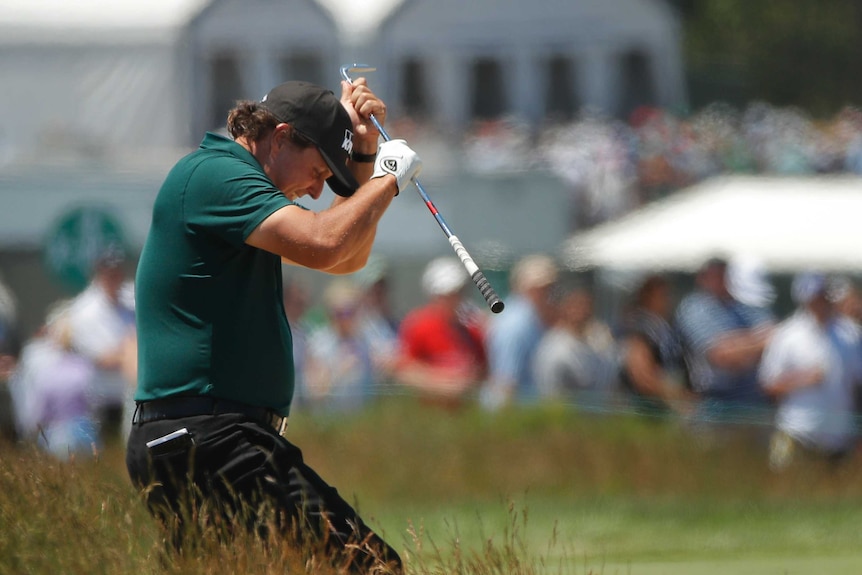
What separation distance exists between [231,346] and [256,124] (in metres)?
0.74

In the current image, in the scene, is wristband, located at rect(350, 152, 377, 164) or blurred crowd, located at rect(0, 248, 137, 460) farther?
blurred crowd, located at rect(0, 248, 137, 460)

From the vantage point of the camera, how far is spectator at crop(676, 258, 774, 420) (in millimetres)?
12578

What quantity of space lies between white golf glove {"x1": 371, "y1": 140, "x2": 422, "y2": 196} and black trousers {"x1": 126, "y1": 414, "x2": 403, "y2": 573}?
2.88 ft

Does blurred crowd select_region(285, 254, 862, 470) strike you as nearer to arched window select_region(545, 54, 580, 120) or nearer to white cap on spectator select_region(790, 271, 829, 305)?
white cap on spectator select_region(790, 271, 829, 305)

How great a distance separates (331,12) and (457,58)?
2.95 metres

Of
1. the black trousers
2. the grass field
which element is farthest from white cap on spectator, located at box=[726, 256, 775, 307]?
the black trousers

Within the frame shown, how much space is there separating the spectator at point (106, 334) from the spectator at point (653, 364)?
11.9 feet

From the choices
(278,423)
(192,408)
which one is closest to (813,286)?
(278,423)

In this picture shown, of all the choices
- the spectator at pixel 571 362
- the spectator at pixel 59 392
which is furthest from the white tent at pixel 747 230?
the spectator at pixel 59 392

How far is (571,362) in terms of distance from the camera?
13.0m

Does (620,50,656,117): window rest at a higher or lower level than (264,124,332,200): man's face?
lower

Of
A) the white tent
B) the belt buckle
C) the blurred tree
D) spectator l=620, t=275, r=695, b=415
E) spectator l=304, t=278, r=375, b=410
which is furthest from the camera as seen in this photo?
the blurred tree

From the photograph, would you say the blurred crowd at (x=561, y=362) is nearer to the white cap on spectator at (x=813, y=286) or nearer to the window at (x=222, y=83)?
the white cap on spectator at (x=813, y=286)

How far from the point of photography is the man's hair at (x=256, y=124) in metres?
5.30
